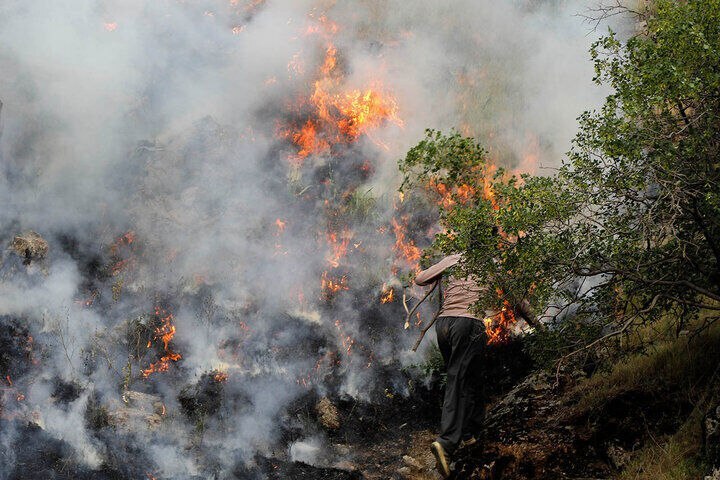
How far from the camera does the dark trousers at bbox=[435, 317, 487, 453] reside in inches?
197

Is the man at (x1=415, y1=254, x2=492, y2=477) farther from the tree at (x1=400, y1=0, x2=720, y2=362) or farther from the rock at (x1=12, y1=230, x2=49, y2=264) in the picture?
the rock at (x1=12, y1=230, x2=49, y2=264)

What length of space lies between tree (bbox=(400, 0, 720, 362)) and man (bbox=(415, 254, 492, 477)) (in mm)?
980

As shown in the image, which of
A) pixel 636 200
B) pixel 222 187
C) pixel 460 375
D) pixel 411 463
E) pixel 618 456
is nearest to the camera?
pixel 636 200

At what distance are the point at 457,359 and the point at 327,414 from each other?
7.53 feet

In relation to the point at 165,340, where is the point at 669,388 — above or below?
below

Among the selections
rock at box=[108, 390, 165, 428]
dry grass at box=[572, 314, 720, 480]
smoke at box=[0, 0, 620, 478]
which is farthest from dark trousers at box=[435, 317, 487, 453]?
rock at box=[108, 390, 165, 428]

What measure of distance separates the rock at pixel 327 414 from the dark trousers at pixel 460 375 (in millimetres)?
2038

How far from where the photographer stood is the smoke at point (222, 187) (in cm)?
704

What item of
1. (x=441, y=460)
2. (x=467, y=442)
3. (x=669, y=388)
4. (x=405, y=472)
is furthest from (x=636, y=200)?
(x=405, y=472)

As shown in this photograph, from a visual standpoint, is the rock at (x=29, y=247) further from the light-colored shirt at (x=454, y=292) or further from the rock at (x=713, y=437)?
the rock at (x=713, y=437)

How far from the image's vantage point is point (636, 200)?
3742mm

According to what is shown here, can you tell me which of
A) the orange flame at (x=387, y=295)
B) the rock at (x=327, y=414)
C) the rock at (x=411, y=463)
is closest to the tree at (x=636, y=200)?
the rock at (x=411, y=463)

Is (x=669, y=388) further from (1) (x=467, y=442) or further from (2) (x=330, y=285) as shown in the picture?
(2) (x=330, y=285)

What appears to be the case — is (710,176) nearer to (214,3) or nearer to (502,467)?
(502,467)
